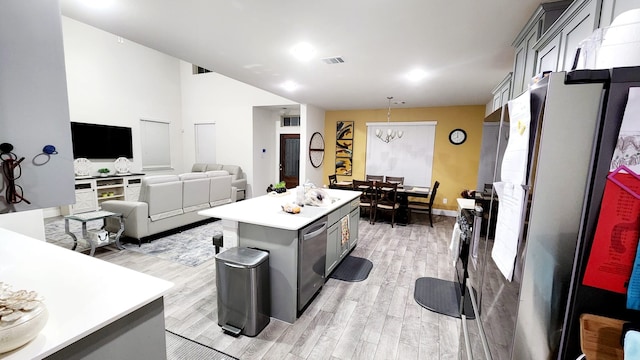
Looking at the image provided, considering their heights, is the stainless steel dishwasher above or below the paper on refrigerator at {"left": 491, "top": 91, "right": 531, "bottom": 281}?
below

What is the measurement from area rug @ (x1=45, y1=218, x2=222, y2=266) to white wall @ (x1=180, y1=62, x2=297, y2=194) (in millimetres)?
3055

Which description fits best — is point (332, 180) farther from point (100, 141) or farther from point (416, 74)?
point (100, 141)

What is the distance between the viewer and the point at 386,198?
200 inches

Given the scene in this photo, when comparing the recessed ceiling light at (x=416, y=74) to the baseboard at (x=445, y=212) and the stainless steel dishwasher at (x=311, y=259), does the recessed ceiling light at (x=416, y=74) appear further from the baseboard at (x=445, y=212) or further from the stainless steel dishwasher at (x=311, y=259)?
the baseboard at (x=445, y=212)

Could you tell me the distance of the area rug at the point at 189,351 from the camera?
184 cm

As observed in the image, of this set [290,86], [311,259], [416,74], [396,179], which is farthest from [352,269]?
[396,179]

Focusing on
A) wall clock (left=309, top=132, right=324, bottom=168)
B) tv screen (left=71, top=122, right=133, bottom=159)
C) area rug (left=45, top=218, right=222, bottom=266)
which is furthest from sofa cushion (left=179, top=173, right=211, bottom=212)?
tv screen (left=71, top=122, right=133, bottom=159)

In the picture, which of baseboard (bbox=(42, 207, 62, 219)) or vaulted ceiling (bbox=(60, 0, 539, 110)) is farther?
baseboard (bbox=(42, 207, 62, 219))

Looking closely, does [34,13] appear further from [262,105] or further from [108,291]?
[262,105]

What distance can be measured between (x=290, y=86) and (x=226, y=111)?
12.0ft

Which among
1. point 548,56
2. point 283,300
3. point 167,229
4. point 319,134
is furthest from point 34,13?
point 319,134

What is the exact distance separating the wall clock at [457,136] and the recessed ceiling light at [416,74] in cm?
262

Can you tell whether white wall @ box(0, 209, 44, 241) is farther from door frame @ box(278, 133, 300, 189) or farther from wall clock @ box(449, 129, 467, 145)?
wall clock @ box(449, 129, 467, 145)

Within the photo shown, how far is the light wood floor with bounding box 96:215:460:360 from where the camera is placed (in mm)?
1946
